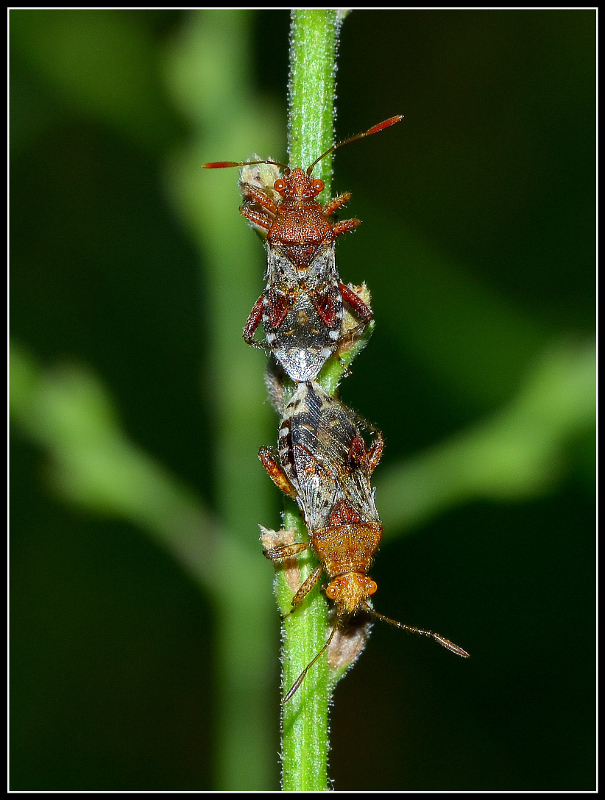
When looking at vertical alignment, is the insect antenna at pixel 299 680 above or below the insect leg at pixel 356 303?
below

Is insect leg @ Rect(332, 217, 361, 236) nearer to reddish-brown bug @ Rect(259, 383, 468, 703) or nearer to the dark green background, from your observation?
reddish-brown bug @ Rect(259, 383, 468, 703)

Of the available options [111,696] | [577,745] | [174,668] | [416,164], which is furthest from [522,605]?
[416,164]

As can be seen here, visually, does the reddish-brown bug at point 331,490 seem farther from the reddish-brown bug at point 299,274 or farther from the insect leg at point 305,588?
the reddish-brown bug at point 299,274

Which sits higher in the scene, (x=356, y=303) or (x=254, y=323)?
(x=254, y=323)

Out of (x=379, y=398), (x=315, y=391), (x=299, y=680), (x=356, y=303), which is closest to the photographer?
(x=299, y=680)

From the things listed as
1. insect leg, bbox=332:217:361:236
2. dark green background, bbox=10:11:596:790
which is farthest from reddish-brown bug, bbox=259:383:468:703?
dark green background, bbox=10:11:596:790

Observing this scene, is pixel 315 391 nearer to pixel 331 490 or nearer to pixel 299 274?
pixel 331 490

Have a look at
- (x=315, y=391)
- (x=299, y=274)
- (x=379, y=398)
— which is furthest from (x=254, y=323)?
(x=379, y=398)

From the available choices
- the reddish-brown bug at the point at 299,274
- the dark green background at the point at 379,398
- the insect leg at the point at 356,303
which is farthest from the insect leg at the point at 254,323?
the dark green background at the point at 379,398
